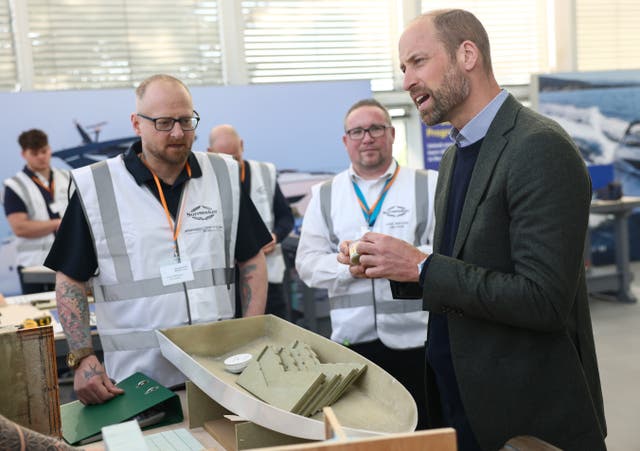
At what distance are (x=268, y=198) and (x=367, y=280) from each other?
2139 millimetres

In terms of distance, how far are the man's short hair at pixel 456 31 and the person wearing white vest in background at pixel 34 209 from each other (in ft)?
14.1

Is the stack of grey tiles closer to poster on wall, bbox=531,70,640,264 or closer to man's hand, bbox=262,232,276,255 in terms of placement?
man's hand, bbox=262,232,276,255

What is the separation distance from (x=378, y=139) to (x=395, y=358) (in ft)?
3.25

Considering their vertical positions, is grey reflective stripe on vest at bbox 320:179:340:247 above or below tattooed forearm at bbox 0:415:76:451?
above

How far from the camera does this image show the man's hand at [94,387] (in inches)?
74.2

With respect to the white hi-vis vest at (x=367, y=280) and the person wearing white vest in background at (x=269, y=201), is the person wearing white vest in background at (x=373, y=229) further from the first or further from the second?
the person wearing white vest in background at (x=269, y=201)

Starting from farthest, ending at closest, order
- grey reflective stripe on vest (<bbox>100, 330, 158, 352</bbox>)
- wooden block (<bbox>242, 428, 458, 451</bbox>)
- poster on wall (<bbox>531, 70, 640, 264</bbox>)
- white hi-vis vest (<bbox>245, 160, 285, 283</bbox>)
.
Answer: poster on wall (<bbox>531, 70, 640, 264</bbox>), white hi-vis vest (<bbox>245, 160, 285, 283</bbox>), grey reflective stripe on vest (<bbox>100, 330, 158, 352</bbox>), wooden block (<bbox>242, 428, 458, 451</bbox>)

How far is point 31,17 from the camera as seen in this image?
6.71 metres

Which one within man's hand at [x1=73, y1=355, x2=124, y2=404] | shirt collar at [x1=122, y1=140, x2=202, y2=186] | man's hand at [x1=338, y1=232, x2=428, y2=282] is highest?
shirt collar at [x1=122, y1=140, x2=202, y2=186]

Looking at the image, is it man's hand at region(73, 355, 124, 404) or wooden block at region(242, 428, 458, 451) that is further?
man's hand at region(73, 355, 124, 404)

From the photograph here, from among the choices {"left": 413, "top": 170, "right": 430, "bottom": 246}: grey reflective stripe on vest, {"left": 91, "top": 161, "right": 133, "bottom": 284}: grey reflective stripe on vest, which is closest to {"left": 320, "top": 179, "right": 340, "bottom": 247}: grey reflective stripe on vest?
{"left": 413, "top": 170, "right": 430, "bottom": 246}: grey reflective stripe on vest

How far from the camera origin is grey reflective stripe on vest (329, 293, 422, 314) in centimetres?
285

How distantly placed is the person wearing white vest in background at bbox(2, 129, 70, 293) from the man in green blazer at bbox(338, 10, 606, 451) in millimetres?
4246

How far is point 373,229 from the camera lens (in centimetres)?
295
